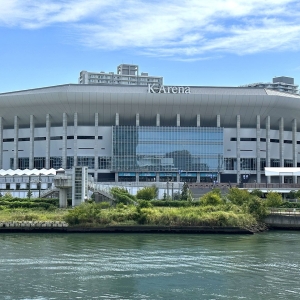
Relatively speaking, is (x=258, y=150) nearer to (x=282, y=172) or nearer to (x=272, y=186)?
(x=282, y=172)

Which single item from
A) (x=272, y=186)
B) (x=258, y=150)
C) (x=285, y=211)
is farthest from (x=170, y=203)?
(x=258, y=150)

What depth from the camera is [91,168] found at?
114 meters

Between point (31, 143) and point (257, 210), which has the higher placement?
point (31, 143)

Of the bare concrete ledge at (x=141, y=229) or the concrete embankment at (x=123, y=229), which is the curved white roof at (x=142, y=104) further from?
the bare concrete ledge at (x=141, y=229)

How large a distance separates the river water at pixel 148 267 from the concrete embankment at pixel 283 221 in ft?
25.6

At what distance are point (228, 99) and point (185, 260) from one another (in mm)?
72928

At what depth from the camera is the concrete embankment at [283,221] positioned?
6012 centimetres

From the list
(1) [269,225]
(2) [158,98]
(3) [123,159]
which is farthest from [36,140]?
(1) [269,225]

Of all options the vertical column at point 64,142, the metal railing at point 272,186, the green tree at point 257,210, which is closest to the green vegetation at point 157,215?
the green tree at point 257,210

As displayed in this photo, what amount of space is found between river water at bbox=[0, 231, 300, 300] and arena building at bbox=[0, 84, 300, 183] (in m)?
59.4

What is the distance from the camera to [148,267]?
120ft

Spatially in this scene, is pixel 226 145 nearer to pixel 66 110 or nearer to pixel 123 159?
pixel 123 159

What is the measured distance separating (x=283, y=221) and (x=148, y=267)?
27607 millimetres

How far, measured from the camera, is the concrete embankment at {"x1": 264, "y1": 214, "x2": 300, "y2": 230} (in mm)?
60125
